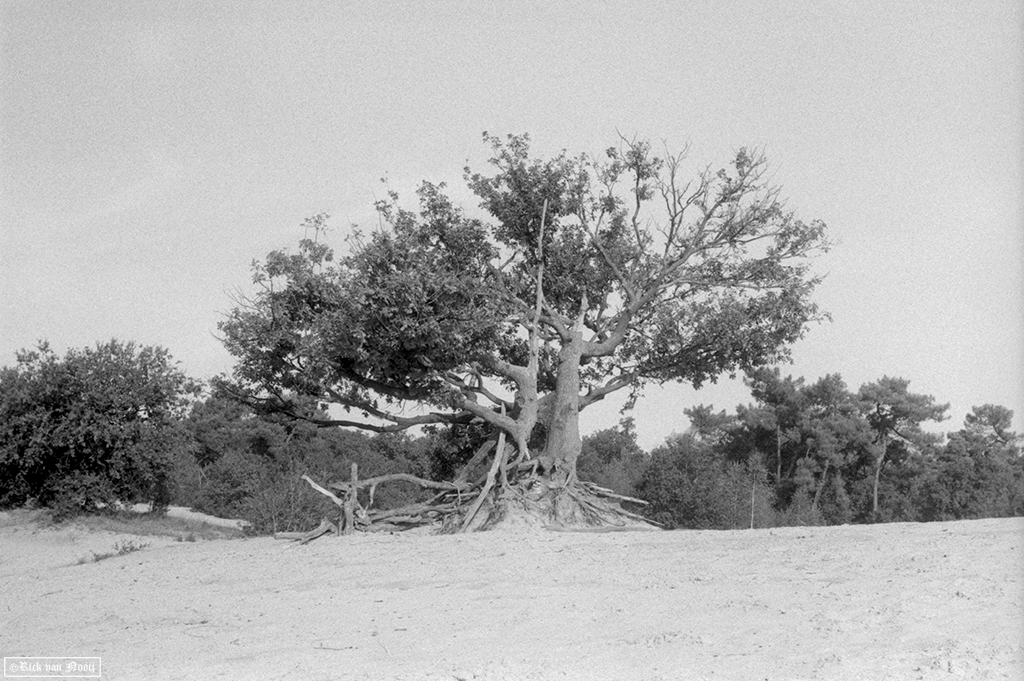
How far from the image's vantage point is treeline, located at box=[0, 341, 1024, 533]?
21625mm

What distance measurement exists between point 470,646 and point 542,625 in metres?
0.69

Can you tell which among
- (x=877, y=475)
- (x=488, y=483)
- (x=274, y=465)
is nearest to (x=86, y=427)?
(x=488, y=483)

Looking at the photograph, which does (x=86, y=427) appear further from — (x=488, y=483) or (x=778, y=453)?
(x=778, y=453)

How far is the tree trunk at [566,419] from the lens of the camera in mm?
17906

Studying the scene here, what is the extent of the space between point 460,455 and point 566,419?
408 centimetres

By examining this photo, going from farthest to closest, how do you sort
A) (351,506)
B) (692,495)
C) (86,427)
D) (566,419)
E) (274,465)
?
(274,465) < (692,495) < (86,427) < (566,419) < (351,506)

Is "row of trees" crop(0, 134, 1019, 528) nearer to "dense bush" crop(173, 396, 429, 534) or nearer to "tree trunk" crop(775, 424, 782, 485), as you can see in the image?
"dense bush" crop(173, 396, 429, 534)

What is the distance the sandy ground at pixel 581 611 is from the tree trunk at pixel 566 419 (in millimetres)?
5529

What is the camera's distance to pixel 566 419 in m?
18.5

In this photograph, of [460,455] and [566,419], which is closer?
[566,419]

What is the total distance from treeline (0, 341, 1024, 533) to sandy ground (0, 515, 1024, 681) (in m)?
9.44

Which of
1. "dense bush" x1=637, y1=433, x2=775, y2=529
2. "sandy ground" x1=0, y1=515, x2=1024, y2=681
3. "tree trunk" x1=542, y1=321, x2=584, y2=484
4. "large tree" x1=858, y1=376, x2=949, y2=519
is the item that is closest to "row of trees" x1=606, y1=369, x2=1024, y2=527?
"large tree" x1=858, y1=376, x2=949, y2=519

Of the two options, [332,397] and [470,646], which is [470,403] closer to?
[332,397]

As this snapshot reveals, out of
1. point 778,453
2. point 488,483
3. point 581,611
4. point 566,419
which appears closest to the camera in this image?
point 581,611
